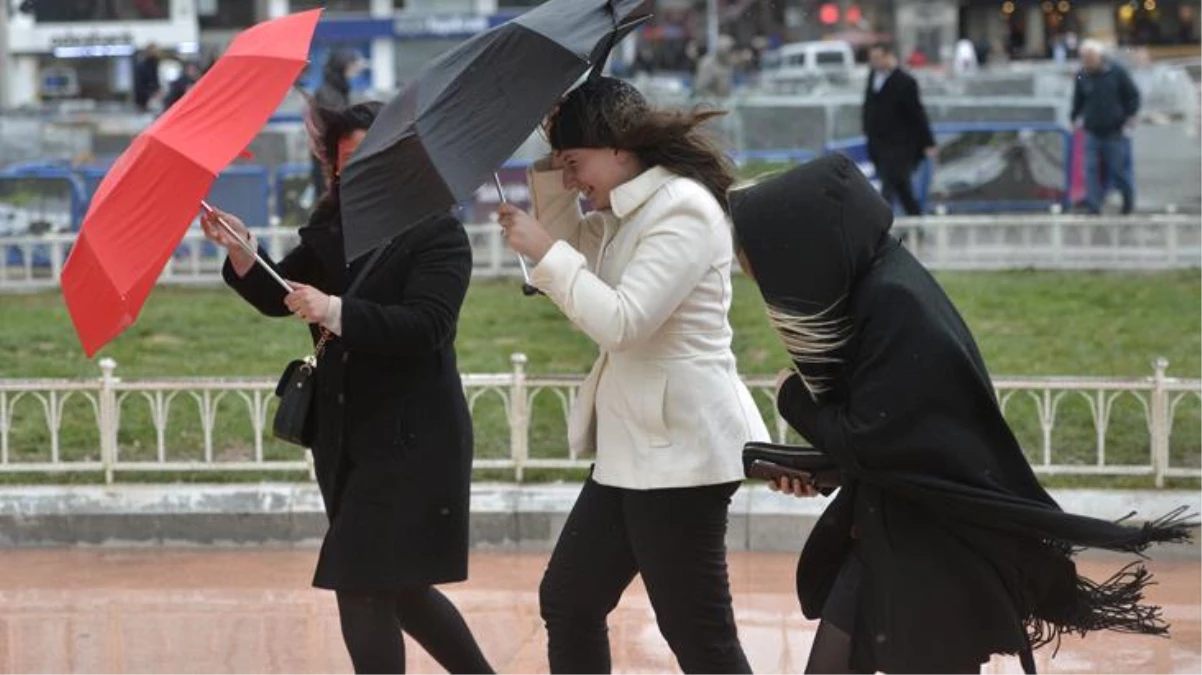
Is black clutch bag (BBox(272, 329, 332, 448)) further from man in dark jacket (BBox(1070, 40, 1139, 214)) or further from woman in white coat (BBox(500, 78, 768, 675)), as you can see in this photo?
man in dark jacket (BBox(1070, 40, 1139, 214))

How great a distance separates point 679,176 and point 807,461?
75 cm

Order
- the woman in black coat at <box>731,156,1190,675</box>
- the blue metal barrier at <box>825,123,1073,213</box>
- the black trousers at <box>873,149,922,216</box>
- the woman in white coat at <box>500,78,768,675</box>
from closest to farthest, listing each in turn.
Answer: the woman in black coat at <box>731,156,1190,675</box>
the woman in white coat at <box>500,78,768,675</box>
the black trousers at <box>873,149,922,216</box>
the blue metal barrier at <box>825,123,1073,213</box>

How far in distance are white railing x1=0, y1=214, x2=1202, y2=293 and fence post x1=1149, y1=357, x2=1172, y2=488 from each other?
552 cm

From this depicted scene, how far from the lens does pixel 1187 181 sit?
17.7 meters

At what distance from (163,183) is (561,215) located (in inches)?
36.4

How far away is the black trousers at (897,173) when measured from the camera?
14.4 metres

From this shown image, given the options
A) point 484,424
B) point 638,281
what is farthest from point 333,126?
point 484,424

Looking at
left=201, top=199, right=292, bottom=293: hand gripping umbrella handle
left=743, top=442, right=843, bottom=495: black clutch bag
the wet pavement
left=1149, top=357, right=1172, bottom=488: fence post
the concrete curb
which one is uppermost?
left=201, top=199, right=292, bottom=293: hand gripping umbrella handle

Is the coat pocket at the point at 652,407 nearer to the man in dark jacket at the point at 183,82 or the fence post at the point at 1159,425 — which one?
the fence post at the point at 1159,425

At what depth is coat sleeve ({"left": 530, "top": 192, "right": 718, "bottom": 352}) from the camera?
14.5 ft

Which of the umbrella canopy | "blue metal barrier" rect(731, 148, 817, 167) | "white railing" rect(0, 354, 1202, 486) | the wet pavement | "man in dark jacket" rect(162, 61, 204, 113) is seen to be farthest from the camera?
"blue metal barrier" rect(731, 148, 817, 167)

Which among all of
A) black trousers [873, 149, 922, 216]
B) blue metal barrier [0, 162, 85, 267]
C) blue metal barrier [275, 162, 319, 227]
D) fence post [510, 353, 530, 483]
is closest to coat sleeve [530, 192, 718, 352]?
fence post [510, 353, 530, 483]

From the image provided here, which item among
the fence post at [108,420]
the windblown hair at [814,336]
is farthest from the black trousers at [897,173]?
the windblown hair at [814,336]

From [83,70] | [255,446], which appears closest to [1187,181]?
[255,446]
